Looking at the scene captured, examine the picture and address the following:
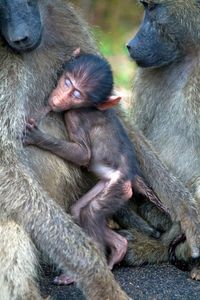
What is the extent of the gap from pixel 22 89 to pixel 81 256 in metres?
0.90

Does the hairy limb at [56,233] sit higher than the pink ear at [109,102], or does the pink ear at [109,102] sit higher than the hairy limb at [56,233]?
the pink ear at [109,102]

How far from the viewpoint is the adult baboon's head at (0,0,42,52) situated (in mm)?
4332

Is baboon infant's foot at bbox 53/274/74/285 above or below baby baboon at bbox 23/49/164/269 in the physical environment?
below

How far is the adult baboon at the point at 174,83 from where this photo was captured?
505 centimetres

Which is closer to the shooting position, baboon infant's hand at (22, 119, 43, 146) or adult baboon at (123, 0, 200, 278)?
baboon infant's hand at (22, 119, 43, 146)

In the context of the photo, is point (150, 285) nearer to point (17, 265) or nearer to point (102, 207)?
point (102, 207)

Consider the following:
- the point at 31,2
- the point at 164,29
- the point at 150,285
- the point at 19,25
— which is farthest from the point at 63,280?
the point at 164,29

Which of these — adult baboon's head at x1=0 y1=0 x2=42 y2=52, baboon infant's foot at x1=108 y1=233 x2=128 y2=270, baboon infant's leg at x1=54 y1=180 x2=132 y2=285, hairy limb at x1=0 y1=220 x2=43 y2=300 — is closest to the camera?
hairy limb at x1=0 y1=220 x2=43 y2=300

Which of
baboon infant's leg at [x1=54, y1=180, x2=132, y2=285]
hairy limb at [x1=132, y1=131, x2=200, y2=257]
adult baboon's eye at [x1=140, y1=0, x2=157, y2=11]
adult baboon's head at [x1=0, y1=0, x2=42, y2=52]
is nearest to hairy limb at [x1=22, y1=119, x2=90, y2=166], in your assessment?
baboon infant's leg at [x1=54, y1=180, x2=132, y2=285]

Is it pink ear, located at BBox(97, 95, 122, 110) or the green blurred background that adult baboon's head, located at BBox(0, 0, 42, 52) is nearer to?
pink ear, located at BBox(97, 95, 122, 110)

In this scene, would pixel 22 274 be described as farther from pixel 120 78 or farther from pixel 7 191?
pixel 120 78

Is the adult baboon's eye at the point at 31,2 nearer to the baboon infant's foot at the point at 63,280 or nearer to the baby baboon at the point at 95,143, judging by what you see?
the baby baboon at the point at 95,143

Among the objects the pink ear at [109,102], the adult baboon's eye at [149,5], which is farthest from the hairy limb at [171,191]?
the adult baboon's eye at [149,5]

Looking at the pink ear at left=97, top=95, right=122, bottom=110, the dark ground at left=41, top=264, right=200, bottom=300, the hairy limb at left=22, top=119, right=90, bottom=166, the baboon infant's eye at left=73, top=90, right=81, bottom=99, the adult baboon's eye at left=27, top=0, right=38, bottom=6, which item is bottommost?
the dark ground at left=41, top=264, right=200, bottom=300
